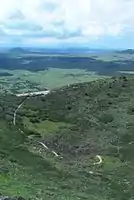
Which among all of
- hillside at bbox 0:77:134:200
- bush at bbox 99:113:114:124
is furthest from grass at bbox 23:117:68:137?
bush at bbox 99:113:114:124

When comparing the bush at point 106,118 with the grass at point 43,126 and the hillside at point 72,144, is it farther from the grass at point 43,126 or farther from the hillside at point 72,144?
the grass at point 43,126

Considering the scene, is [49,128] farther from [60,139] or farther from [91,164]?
[91,164]

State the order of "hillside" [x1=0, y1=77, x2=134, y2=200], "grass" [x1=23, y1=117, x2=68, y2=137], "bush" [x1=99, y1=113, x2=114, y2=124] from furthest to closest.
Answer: "bush" [x1=99, y1=113, x2=114, y2=124]
"grass" [x1=23, y1=117, x2=68, y2=137]
"hillside" [x1=0, y1=77, x2=134, y2=200]

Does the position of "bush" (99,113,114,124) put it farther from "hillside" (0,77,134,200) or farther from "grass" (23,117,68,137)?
"grass" (23,117,68,137)

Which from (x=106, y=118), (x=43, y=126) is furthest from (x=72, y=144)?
(x=106, y=118)

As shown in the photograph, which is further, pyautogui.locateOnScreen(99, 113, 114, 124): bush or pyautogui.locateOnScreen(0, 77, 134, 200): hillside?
pyautogui.locateOnScreen(99, 113, 114, 124): bush

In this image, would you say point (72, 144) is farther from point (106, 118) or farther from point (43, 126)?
point (106, 118)

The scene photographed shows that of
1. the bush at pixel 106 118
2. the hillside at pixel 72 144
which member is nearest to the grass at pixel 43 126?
the hillside at pixel 72 144

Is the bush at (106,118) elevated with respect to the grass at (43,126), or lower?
elevated

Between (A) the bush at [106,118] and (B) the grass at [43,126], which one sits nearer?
(B) the grass at [43,126]

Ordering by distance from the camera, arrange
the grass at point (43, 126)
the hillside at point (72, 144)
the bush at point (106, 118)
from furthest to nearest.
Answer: the bush at point (106, 118) → the grass at point (43, 126) → the hillside at point (72, 144)

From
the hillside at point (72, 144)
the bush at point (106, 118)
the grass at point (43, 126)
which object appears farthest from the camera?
the bush at point (106, 118)
